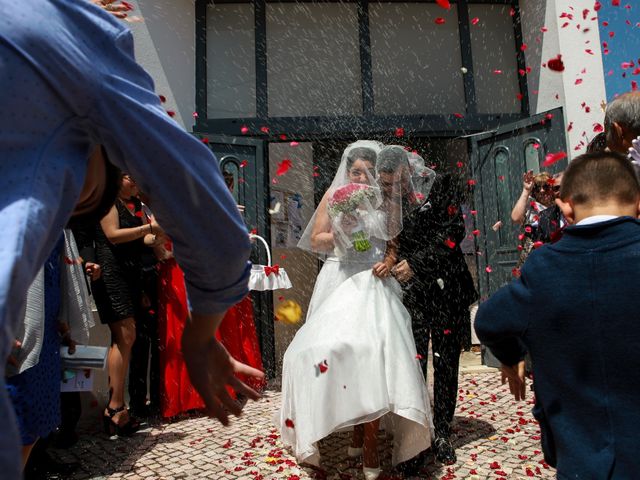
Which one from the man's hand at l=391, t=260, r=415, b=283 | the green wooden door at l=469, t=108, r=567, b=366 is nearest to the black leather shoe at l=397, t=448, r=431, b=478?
the man's hand at l=391, t=260, r=415, b=283

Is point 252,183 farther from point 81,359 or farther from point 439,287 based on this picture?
point 81,359

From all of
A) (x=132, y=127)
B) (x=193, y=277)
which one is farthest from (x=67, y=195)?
(x=193, y=277)

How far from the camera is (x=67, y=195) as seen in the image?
713 millimetres

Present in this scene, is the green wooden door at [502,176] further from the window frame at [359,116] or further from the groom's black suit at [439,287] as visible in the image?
the groom's black suit at [439,287]

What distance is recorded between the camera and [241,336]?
6051mm

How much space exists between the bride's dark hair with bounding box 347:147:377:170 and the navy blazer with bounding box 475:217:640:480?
8.16 ft

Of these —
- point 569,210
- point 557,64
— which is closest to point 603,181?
point 569,210

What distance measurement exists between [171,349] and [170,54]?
4.09 meters

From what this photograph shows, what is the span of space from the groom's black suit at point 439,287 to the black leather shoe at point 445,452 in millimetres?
85

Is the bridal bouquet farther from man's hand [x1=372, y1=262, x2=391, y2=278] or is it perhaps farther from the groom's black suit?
the groom's black suit

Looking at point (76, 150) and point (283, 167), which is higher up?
point (283, 167)

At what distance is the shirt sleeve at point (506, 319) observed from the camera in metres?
1.89

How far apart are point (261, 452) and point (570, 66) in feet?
19.8

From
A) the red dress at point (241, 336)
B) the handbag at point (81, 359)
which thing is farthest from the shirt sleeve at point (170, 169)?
the red dress at point (241, 336)
